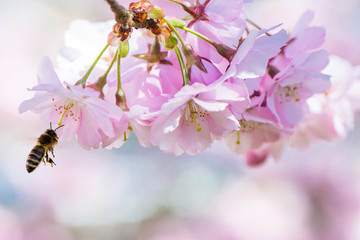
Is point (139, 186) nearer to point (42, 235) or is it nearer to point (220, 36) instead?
point (42, 235)

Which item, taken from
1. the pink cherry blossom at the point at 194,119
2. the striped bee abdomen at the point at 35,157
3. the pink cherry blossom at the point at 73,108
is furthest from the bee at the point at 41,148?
the pink cherry blossom at the point at 194,119

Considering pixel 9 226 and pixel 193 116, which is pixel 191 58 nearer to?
pixel 193 116

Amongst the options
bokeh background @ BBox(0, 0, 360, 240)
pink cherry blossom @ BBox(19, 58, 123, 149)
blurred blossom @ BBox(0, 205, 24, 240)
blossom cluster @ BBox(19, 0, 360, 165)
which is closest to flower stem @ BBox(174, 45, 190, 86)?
blossom cluster @ BBox(19, 0, 360, 165)

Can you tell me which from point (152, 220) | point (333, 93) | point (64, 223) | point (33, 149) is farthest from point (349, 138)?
point (33, 149)

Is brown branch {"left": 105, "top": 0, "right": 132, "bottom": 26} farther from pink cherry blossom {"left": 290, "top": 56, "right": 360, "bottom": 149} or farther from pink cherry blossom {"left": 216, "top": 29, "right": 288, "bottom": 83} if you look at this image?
pink cherry blossom {"left": 290, "top": 56, "right": 360, "bottom": 149}

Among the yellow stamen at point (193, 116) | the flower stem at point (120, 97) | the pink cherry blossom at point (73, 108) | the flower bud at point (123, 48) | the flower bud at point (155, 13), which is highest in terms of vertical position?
the flower bud at point (155, 13)

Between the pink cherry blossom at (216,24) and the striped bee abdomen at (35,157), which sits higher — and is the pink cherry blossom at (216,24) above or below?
above

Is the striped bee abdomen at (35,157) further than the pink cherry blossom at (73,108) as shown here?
Result: Yes

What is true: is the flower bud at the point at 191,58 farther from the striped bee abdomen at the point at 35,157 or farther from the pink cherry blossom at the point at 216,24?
the striped bee abdomen at the point at 35,157
